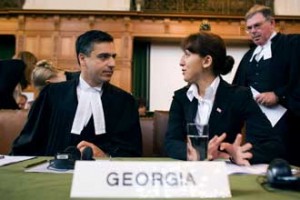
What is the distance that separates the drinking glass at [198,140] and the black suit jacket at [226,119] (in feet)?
1.61

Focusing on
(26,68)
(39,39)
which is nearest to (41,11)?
(39,39)

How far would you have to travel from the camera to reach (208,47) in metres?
2.24

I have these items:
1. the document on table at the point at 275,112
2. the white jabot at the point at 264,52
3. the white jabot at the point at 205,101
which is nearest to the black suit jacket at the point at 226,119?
the white jabot at the point at 205,101

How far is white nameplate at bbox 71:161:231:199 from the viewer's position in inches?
38.5

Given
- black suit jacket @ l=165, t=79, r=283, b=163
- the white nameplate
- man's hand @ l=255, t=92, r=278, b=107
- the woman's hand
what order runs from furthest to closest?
man's hand @ l=255, t=92, r=278, b=107, black suit jacket @ l=165, t=79, r=283, b=163, the woman's hand, the white nameplate

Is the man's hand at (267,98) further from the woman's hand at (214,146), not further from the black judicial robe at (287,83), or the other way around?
the woman's hand at (214,146)

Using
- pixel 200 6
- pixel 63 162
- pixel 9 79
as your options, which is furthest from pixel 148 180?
pixel 200 6

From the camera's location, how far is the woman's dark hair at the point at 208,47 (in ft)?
7.36

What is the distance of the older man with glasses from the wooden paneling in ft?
A: 25.0

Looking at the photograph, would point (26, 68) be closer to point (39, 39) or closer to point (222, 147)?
point (222, 147)

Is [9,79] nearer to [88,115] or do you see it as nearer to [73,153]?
[88,115]

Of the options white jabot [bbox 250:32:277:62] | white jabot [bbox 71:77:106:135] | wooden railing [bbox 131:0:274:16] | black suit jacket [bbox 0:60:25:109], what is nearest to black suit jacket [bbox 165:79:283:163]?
white jabot [bbox 71:77:106:135]

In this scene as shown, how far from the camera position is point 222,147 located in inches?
67.2

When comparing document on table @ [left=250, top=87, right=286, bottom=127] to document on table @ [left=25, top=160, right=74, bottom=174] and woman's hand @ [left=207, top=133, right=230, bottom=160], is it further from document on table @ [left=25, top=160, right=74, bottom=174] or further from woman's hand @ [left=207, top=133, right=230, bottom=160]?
document on table @ [left=25, top=160, right=74, bottom=174]
